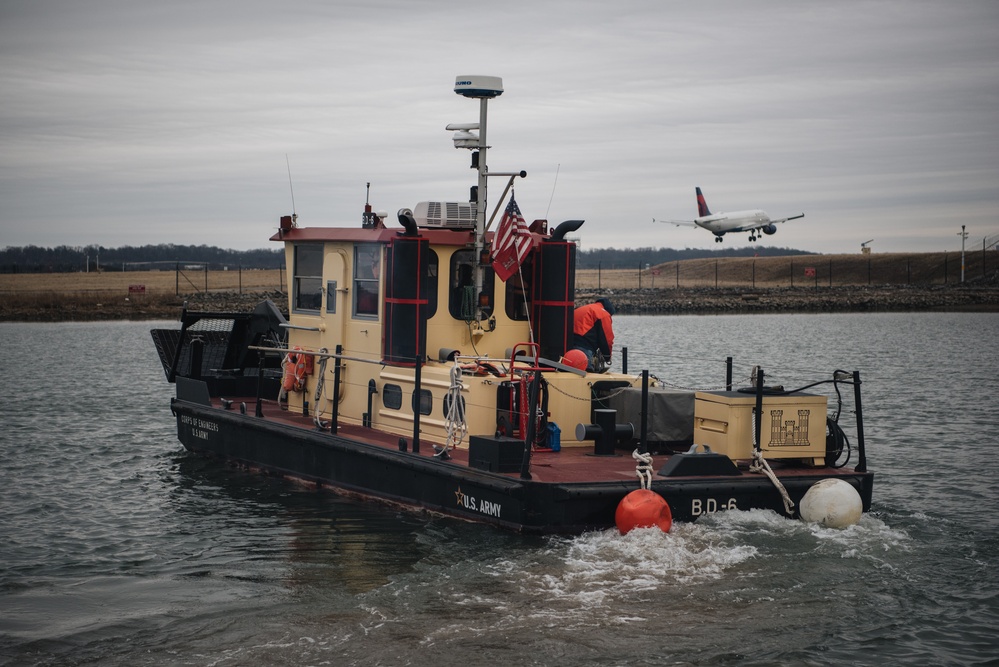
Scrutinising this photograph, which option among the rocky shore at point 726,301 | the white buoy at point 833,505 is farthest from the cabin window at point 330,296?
the rocky shore at point 726,301

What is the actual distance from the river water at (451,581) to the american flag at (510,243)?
3.00 m

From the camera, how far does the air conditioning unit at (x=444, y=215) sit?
13.5 m

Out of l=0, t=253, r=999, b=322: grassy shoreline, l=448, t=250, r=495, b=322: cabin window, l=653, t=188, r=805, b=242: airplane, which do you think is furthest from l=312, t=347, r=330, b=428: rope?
l=653, t=188, r=805, b=242: airplane

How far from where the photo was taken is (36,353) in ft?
134

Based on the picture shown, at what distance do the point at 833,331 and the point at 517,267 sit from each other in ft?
160

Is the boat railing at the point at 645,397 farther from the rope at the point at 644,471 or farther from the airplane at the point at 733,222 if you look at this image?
the airplane at the point at 733,222

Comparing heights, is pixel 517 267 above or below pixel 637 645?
above

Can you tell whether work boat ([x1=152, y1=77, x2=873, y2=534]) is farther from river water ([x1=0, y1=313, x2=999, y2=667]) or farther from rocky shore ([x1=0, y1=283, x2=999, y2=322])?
rocky shore ([x1=0, y1=283, x2=999, y2=322])

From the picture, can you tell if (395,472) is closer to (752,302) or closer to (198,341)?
(198,341)

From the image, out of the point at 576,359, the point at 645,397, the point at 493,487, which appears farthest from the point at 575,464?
the point at 576,359

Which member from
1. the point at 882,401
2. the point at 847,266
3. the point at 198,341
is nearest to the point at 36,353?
the point at 198,341

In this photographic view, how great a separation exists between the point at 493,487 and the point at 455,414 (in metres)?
1.46

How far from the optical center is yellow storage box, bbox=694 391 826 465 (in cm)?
1150

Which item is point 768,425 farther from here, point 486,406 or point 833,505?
point 486,406
